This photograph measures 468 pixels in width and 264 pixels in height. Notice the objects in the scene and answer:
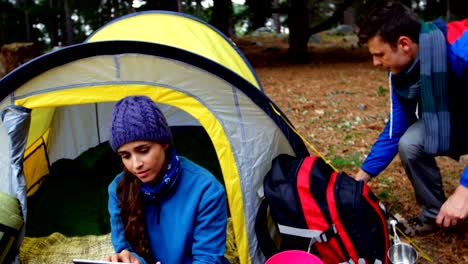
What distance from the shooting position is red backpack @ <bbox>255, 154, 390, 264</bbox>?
2.10 metres

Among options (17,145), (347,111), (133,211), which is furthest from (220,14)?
(133,211)

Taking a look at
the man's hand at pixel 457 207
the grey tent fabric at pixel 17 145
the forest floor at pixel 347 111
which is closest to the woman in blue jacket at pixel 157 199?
the grey tent fabric at pixel 17 145

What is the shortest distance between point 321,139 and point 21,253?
298 centimetres

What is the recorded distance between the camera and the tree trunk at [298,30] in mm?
8641

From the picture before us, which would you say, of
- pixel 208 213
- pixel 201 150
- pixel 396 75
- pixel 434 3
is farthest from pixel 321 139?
pixel 434 3

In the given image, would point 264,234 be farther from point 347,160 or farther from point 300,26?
point 300,26

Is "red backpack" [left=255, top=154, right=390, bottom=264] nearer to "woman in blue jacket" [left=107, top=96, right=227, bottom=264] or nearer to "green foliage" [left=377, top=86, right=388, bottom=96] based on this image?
"woman in blue jacket" [left=107, top=96, right=227, bottom=264]

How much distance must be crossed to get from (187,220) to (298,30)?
24.5 ft

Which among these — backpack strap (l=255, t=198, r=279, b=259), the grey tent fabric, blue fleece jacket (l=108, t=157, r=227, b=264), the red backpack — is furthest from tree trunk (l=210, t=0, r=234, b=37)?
blue fleece jacket (l=108, t=157, r=227, b=264)

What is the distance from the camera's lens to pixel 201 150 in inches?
174

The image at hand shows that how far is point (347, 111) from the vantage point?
214 inches

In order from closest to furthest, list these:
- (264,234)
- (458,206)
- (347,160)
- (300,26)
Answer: (458,206) < (264,234) < (347,160) < (300,26)

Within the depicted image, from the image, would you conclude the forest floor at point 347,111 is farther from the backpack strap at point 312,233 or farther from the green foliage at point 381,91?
the backpack strap at point 312,233

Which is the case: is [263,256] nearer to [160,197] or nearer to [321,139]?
[160,197]
